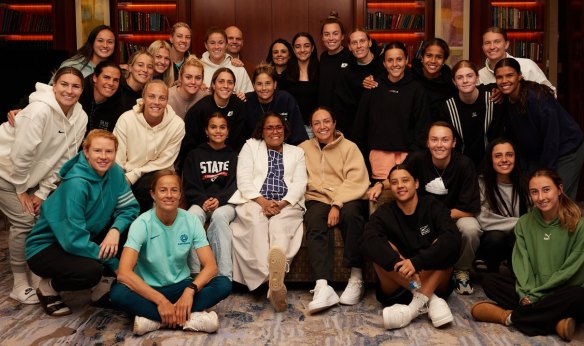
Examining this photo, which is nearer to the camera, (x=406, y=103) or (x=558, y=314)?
(x=558, y=314)

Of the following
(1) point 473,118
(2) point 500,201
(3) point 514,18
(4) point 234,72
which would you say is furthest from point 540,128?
(3) point 514,18

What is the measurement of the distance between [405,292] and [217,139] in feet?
4.84

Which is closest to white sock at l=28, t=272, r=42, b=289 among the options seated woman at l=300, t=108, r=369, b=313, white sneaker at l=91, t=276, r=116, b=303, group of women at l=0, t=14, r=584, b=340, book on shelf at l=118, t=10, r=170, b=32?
group of women at l=0, t=14, r=584, b=340

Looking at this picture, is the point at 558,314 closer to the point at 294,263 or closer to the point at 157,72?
the point at 294,263

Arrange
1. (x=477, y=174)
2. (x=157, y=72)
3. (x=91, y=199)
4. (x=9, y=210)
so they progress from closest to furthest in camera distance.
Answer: (x=91, y=199) < (x=9, y=210) < (x=477, y=174) < (x=157, y=72)

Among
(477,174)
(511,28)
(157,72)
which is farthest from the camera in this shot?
(511,28)

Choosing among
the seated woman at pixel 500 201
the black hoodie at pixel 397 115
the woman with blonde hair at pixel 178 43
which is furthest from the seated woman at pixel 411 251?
the woman with blonde hair at pixel 178 43

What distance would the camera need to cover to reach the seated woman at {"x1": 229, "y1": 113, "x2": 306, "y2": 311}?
3.81 meters

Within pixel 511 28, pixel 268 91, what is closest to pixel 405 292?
pixel 268 91

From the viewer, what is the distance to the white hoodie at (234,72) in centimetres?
498

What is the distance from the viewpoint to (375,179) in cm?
444

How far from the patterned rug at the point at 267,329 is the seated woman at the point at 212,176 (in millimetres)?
566

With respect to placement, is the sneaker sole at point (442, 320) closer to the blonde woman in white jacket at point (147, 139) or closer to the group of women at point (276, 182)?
the group of women at point (276, 182)

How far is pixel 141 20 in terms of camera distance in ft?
24.7
